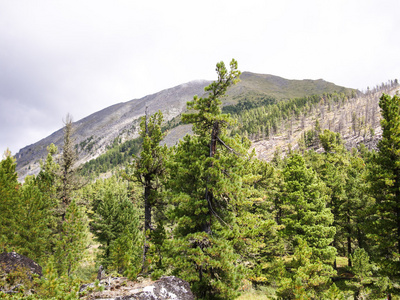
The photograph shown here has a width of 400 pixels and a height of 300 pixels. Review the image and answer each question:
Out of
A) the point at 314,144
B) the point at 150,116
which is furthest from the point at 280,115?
the point at 150,116

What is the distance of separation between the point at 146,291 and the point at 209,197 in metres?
5.66

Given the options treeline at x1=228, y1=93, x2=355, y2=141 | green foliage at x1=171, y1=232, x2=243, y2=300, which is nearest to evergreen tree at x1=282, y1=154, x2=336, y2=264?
green foliage at x1=171, y1=232, x2=243, y2=300

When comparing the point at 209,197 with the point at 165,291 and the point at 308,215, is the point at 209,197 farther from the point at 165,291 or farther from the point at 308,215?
the point at 308,215

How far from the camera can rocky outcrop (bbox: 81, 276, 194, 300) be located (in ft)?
20.3

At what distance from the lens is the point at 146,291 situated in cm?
632

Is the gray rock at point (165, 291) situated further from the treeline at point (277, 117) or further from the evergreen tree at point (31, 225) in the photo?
the treeline at point (277, 117)

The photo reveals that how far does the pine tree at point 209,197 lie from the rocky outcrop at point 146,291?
8.39ft

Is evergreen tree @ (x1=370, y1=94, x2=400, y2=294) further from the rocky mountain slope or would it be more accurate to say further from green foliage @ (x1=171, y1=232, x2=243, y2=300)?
the rocky mountain slope

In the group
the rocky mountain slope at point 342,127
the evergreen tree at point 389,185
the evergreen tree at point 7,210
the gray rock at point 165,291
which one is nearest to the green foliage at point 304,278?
the evergreen tree at point 389,185

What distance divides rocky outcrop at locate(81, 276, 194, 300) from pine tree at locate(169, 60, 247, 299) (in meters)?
2.56

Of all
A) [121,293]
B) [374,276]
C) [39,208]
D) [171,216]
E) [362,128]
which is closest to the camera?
[121,293]

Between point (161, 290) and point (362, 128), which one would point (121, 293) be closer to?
point (161, 290)

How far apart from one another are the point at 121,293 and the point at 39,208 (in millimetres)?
16777

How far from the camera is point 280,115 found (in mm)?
160750
